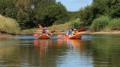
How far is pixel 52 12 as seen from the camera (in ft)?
385

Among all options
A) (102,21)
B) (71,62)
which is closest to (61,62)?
(71,62)

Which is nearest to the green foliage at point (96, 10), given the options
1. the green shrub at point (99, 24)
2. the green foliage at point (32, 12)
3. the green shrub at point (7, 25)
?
the green shrub at point (99, 24)

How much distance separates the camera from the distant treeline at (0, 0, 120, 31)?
95.9 meters

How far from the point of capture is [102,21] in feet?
297

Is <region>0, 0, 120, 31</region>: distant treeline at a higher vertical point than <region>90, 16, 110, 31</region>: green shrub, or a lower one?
higher

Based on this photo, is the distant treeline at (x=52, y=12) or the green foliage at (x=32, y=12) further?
the green foliage at (x=32, y=12)

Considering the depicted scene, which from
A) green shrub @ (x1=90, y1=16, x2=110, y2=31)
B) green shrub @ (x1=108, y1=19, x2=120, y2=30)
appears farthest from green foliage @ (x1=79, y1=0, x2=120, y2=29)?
green shrub @ (x1=108, y1=19, x2=120, y2=30)

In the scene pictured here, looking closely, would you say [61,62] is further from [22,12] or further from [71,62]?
[22,12]

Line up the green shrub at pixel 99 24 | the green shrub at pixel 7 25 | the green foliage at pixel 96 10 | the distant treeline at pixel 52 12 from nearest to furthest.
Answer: the green shrub at pixel 7 25, the green shrub at pixel 99 24, the distant treeline at pixel 52 12, the green foliage at pixel 96 10

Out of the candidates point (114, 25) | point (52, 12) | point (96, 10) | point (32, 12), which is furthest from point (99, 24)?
point (32, 12)

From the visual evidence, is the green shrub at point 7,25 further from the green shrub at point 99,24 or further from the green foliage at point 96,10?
the green foliage at point 96,10

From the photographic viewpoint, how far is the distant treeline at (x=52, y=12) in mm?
95875

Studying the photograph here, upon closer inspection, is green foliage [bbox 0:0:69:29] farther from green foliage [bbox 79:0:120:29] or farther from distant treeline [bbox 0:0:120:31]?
green foliage [bbox 79:0:120:29]

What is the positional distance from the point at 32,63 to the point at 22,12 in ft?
326
